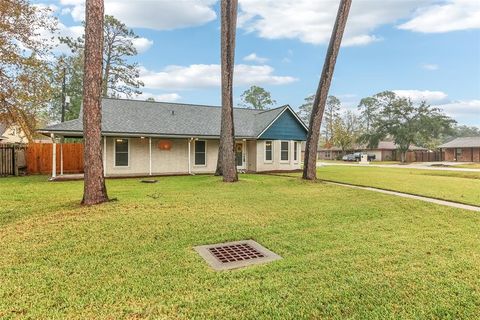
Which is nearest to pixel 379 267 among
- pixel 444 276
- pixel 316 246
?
pixel 444 276

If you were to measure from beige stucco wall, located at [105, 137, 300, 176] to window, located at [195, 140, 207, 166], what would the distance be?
0.19m

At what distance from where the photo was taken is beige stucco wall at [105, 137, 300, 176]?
1614cm

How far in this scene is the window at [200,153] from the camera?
18.0 meters

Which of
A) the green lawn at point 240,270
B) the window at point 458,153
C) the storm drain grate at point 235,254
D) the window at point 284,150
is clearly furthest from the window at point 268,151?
the window at point 458,153

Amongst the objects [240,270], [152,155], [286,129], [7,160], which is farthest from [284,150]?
[240,270]

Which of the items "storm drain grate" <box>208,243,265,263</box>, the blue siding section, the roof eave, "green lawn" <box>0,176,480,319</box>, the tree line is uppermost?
the tree line

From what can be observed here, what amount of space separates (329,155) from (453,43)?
43089 millimetres

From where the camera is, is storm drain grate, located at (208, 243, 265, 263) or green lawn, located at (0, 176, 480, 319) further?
storm drain grate, located at (208, 243, 265, 263)

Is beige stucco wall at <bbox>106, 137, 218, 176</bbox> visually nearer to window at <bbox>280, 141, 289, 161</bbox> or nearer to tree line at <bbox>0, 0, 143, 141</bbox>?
window at <bbox>280, 141, 289, 161</bbox>


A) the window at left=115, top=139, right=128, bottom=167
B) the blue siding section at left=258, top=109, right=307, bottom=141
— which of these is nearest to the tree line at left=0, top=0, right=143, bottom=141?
the window at left=115, top=139, right=128, bottom=167

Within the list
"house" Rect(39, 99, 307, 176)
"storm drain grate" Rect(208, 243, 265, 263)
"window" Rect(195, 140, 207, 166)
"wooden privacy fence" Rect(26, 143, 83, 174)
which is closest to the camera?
"storm drain grate" Rect(208, 243, 265, 263)

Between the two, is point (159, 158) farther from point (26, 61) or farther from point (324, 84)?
point (324, 84)

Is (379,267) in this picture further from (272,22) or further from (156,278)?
(272,22)

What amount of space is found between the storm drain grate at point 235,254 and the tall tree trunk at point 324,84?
8654 millimetres
